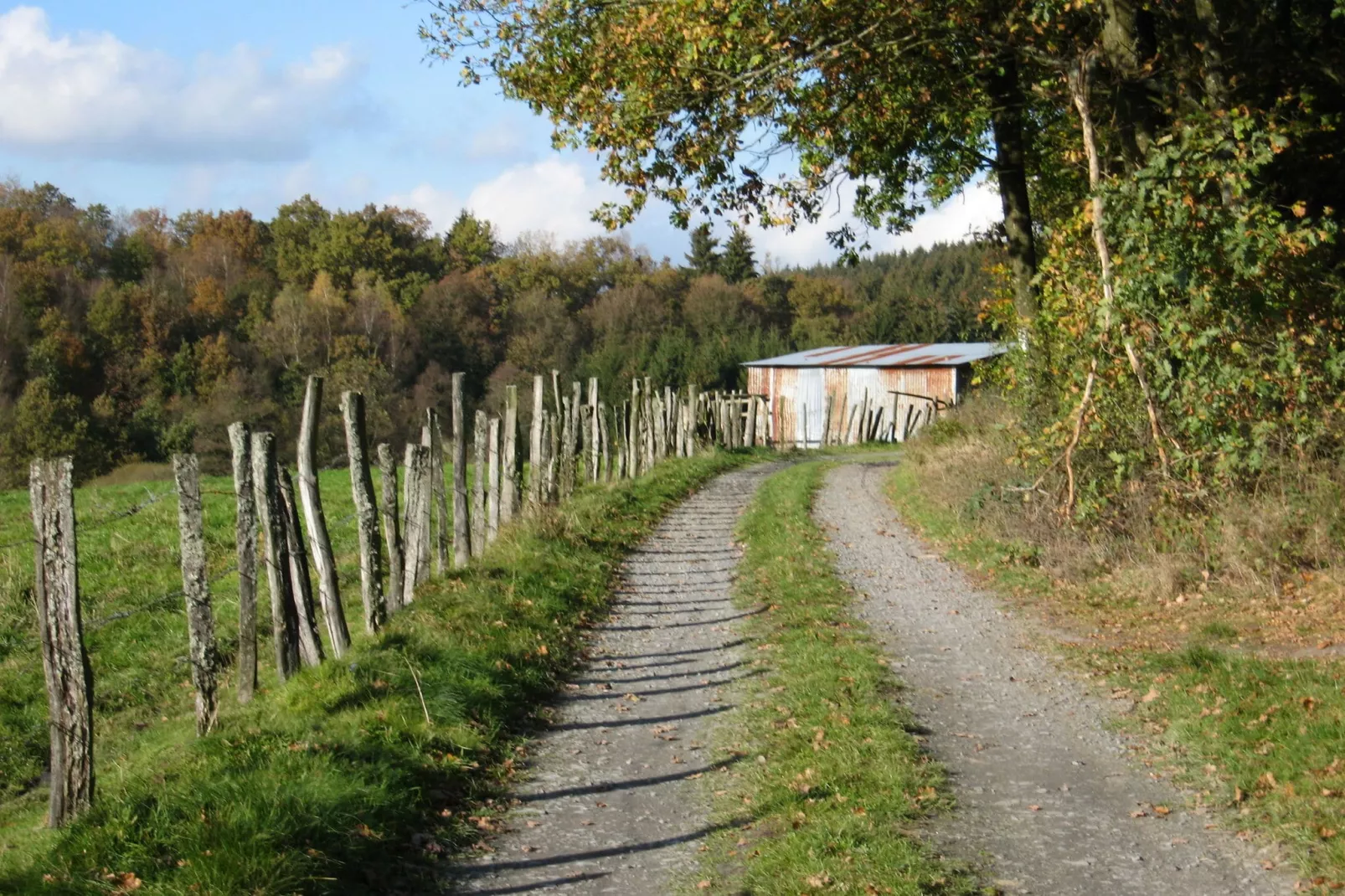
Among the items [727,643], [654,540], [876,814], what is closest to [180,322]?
[654,540]

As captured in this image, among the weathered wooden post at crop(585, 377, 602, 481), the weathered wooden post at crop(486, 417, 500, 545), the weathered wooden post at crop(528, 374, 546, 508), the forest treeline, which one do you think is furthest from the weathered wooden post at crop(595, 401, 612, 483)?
the forest treeline

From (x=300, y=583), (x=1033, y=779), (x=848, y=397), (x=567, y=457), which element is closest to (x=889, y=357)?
(x=848, y=397)

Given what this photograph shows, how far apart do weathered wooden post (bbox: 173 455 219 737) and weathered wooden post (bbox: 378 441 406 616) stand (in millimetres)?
2580

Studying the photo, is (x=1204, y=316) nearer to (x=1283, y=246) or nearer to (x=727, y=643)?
(x=1283, y=246)

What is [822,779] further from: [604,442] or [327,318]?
[327,318]

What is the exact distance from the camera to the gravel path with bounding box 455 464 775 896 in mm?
5666

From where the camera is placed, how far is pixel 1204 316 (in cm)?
1009

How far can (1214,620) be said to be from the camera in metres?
10.3

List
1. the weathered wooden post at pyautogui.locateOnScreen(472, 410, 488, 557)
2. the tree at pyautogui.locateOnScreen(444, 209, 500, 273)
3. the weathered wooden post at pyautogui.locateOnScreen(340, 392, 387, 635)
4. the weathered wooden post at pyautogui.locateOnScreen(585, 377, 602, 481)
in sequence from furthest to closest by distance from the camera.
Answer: the tree at pyautogui.locateOnScreen(444, 209, 500, 273), the weathered wooden post at pyautogui.locateOnScreen(585, 377, 602, 481), the weathered wooden post at pyautogui.locateOnScreen(472, 410, 488, 557), the weathered wooden post at pyautogui.locateOnScreen(340, 392, 387, 635)

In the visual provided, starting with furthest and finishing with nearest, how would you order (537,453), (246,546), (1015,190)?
(1015,190) → (537,453) → (246,546)

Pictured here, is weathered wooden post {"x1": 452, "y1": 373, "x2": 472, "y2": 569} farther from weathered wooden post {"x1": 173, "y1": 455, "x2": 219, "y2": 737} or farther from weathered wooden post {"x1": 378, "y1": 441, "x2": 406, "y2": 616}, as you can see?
weathered wooden post {"x1": 173, "y1": 455, "x2": 219, "y2": 737}

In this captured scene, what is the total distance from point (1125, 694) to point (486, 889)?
16.1 ft

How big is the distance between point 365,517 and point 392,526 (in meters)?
0.95

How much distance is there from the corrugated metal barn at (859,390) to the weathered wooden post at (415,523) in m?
26.8
